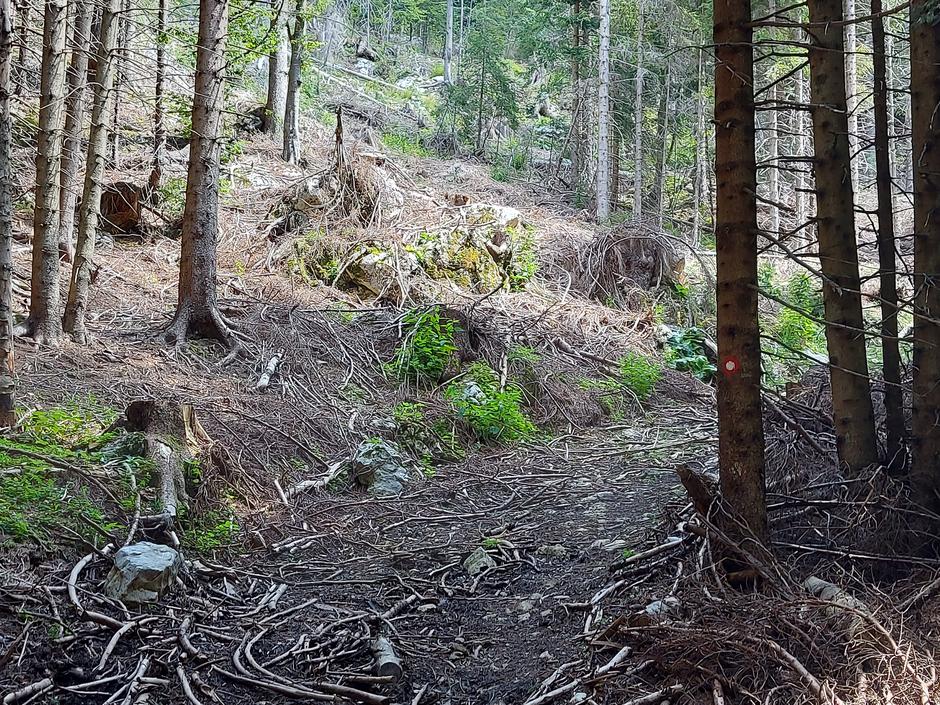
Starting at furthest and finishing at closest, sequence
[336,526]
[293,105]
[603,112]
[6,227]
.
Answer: [603,112] < [293,105] < [336,526] < [6,227]

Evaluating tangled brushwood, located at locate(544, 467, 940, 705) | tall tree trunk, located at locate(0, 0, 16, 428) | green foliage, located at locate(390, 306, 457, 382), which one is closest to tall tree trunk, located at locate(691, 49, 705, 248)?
green foliage, located at locate(390, 306, 457, 382)

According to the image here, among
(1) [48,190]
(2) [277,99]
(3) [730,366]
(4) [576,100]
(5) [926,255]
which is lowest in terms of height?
Answer: (3) [730,366]

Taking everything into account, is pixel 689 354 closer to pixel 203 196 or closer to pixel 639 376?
pixel 639 376

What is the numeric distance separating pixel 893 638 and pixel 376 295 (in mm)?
8907

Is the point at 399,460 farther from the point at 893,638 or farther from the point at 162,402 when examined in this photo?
the point at 893,638

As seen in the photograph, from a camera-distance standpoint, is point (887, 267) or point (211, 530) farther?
point (211, 530)

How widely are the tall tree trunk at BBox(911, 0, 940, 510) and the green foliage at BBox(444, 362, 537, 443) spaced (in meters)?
4.63

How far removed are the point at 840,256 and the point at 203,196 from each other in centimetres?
652

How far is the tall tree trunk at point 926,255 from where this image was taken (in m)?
4.27

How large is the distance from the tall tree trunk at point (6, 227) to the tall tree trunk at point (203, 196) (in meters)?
3.00

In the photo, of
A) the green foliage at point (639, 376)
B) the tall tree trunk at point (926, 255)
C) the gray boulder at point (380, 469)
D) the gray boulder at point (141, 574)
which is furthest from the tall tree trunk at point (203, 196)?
the tall tree trunk at point (926, 255)

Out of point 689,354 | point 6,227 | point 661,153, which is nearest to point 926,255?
point 6,227

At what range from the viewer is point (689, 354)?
1220 cm

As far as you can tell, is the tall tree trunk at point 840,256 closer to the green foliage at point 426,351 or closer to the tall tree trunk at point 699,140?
the green foliage at point 426,351
